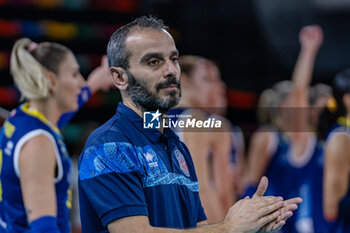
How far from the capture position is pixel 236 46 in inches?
373

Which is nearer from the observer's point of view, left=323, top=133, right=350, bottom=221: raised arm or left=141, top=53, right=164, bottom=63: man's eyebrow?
left=141, top=53, right=164, bottom=63: man's eyebrow

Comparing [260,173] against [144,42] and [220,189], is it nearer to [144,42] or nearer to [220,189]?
[220,189]

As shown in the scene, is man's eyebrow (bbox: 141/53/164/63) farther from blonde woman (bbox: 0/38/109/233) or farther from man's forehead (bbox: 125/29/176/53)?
blonde woman (bbox: 0/38/109/233)

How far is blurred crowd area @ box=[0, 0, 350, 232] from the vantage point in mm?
7027

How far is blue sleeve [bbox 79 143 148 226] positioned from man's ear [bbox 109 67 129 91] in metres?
0.27

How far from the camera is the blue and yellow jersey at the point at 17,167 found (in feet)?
10.6

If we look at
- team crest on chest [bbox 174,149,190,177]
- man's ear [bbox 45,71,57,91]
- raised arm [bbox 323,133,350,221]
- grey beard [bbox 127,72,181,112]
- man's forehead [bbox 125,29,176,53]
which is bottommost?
raised arm [bbox 323,133,350,221]

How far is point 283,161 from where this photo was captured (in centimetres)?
685

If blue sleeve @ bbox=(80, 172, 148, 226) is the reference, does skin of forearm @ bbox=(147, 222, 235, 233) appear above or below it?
below

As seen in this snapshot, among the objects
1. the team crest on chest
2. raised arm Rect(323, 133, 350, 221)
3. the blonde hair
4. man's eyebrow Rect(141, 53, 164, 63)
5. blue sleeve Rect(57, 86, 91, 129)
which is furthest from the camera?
raised arm Rect(323, 133, 350, 221)

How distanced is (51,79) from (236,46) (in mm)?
6151

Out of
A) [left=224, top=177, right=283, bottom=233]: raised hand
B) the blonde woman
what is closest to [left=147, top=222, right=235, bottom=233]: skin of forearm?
[left=224, top=177, right=283, bottom=233]: raised hand

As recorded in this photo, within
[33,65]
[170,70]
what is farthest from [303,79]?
[170,70]

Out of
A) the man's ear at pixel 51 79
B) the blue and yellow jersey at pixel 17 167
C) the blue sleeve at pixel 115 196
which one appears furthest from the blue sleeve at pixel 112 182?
the man's ear at pixel 51 79
